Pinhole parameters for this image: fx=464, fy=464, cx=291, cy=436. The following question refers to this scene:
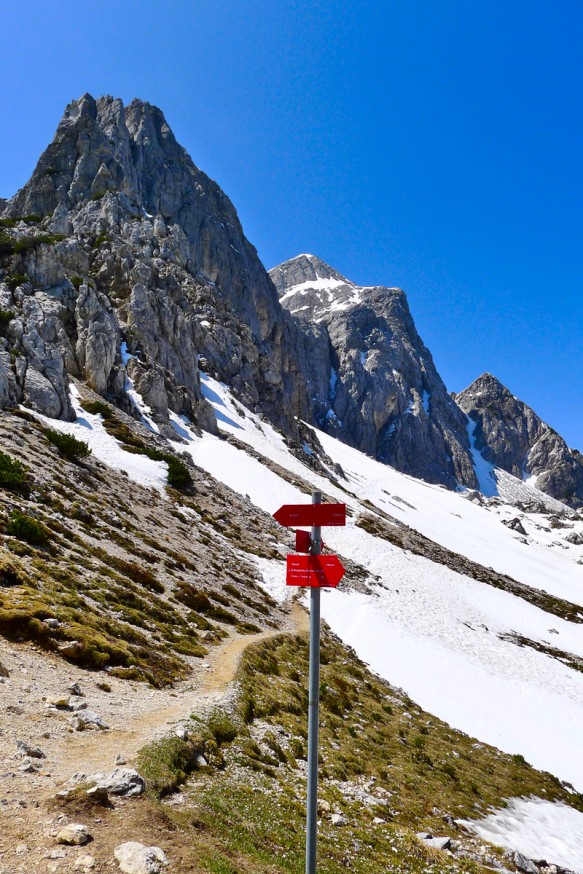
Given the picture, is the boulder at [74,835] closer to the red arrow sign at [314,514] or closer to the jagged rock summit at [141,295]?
the red arrow sign at [314,514]

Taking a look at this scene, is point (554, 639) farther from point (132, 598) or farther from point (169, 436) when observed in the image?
point (169, 436)

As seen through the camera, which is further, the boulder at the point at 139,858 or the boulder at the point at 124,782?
the boulder at the point at 124,782

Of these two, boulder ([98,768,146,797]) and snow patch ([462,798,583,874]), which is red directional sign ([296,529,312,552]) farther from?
snow patch ([462,798,583,874])

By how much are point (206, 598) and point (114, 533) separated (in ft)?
18.7

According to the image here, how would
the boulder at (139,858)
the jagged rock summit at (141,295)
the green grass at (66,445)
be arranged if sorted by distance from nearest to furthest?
the boulder at (139,858) < the green grass at (66,445) < the jagged rock summit at (141,295)

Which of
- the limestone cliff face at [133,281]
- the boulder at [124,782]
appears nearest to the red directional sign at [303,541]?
the boulder at [124,782]

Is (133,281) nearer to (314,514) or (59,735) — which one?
(59,735)

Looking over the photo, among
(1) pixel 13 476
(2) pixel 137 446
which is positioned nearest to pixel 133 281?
(2) pixel 137 446

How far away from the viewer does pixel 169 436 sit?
181ft

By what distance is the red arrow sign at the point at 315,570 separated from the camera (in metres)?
5.15

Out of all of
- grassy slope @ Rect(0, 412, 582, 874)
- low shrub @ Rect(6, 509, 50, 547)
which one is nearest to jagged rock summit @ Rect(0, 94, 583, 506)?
grassy slope @ Rect(0, 412, 582, 874)

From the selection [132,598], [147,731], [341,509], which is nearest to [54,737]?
[147,731]

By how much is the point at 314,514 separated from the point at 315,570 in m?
0.62

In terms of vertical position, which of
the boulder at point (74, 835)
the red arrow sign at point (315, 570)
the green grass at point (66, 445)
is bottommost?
the boulder at point (74, 835)
